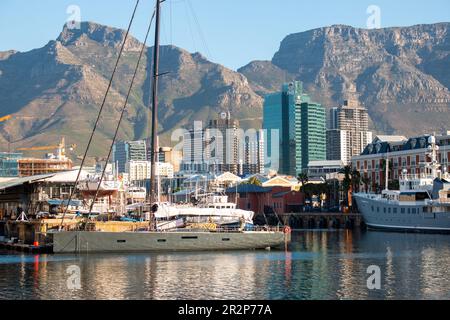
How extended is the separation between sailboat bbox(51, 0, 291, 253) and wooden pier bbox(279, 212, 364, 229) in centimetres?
6936

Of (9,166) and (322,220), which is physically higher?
(9,166)

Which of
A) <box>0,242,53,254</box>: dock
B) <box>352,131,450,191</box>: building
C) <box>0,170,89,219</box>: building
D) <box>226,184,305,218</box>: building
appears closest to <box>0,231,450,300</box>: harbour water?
<box>0,242,53,254</box>: dock

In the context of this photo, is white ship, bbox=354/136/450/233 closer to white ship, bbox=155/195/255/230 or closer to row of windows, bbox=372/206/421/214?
row of windows, bbox=372/206/421/214

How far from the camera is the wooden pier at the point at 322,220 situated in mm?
152875

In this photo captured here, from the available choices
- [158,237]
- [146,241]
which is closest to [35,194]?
[146,241]

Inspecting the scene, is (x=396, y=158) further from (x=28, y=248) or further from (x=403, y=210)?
(x=28, y=248)

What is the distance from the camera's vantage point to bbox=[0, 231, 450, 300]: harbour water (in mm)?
51500

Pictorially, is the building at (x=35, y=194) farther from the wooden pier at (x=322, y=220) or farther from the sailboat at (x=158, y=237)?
the wooden pier at (x=322, y=220)

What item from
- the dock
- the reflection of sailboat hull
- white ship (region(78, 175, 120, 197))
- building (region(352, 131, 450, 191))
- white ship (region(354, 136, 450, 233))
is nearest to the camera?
the reflection of sailboat hull

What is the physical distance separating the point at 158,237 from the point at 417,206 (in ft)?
181

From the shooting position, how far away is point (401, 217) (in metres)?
124

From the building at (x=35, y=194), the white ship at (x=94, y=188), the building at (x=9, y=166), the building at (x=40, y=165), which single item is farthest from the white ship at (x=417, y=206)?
the building at (x=9, y=166)
